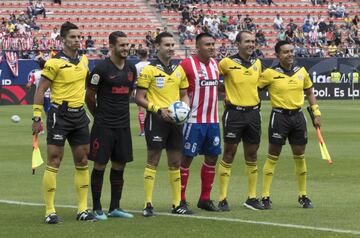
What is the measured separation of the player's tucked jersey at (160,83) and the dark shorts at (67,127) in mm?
970

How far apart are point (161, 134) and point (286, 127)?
2.00 m

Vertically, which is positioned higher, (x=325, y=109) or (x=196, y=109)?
(x=196, y=109)

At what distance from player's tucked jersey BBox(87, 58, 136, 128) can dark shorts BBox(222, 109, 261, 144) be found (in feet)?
5.39

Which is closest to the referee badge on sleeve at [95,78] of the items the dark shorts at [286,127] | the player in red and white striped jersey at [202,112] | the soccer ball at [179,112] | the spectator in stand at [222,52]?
the soccer ball at [179,112]

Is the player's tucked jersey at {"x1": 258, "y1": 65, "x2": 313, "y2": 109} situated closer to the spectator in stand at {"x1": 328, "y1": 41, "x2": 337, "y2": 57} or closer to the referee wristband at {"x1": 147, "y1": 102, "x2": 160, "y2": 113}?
the referee wristband at {"x1": 147, "y1": 102, "x2": 160, "y2": 113}

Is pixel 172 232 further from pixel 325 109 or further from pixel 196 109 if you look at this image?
pixel 325 109

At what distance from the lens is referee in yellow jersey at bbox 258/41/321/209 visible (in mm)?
13922

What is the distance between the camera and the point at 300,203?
45.2 ft

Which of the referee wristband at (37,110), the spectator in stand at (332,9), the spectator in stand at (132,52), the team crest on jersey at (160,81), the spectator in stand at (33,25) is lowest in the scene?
the spectator in stand at (132,52)

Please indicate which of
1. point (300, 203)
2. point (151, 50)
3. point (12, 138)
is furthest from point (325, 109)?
point (300, 203)

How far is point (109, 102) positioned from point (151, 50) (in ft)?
124

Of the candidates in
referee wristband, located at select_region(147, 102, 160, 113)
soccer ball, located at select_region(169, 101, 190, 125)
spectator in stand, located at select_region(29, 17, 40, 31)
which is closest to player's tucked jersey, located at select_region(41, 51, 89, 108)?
referee wristband, located at select_region(147, 102, 160, 113)

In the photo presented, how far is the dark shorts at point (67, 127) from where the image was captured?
12.3 meters

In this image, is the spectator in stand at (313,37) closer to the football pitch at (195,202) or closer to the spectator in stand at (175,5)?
the spectator in stand at (175,5)
